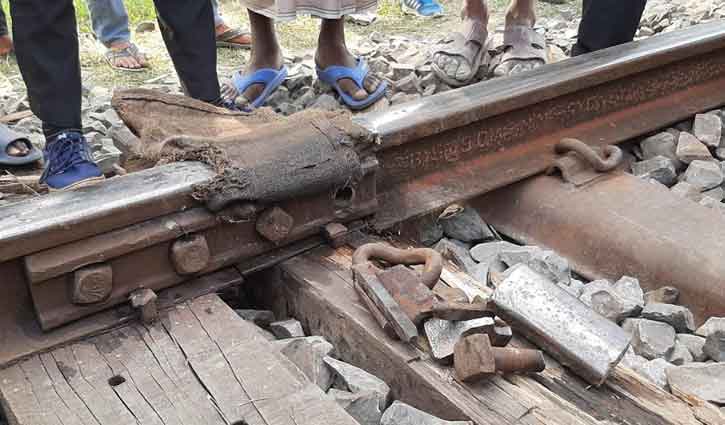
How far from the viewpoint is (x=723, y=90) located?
11.1 ft

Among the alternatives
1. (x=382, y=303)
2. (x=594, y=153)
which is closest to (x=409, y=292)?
(x=382, y=303)

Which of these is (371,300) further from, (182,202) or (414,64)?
(414,64)

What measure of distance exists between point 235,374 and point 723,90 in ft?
9.08

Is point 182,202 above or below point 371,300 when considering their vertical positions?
above

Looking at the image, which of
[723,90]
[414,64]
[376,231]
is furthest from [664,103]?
[376,231]

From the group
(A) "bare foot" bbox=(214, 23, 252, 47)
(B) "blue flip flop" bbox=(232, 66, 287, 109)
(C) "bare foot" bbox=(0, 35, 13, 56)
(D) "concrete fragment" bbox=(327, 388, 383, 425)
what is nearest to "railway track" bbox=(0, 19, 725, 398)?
(D) "concrete fragment" bbox=(327, 388, 383, 425)

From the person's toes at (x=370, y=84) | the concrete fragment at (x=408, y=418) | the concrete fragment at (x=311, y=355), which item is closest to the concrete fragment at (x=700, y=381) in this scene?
the concrete fragment at (x=408, y=418)

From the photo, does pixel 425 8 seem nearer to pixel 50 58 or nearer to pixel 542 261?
pixel 50 58

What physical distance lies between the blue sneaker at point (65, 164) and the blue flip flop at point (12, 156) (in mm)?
547

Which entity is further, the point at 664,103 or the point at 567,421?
the point at 664,103

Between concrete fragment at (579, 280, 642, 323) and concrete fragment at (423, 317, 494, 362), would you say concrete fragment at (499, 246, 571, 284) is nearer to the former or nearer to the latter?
concrete fragment at (579, 280, 642, 323)

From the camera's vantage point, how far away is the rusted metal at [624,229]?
2195 mm

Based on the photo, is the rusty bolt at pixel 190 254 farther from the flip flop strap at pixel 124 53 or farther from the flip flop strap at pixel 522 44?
the flip flop strap at pixel 124 53

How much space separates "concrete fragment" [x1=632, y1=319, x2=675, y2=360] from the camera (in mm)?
1874
